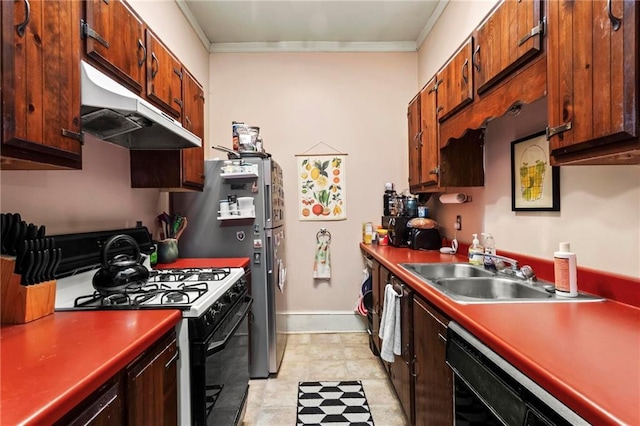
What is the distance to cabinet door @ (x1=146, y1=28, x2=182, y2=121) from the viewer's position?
172 cm

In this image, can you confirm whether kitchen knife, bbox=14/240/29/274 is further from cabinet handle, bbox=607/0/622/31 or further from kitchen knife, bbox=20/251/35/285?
cabinet handle, bbox=607/0/622/31

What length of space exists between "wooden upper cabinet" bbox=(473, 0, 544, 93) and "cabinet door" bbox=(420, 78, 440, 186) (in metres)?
0.62

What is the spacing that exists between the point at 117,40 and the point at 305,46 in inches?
92.2

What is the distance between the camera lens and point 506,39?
1.37 metres

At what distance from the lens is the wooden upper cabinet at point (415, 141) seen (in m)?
2.61

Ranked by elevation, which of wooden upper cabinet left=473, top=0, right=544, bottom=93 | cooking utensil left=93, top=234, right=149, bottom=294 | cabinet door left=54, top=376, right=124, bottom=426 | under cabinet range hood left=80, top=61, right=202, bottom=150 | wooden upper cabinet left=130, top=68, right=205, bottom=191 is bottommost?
cabinet door left=54, top=376, right=124, bottom=426

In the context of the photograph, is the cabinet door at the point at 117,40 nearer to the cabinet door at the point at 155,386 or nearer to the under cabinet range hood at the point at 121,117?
the under cabinet range hood at the point at 121,117

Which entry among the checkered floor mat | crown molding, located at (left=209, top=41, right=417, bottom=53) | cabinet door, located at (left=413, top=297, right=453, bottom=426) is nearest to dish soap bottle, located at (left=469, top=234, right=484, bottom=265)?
cabinet door, located at (left=413, top=297, right=453, bottom=426)

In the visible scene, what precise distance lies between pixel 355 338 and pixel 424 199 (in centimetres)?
157

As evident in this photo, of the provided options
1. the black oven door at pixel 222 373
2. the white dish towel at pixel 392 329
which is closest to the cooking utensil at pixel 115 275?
the black oven door at pixel 222 373

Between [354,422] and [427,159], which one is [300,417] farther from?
[427,159]

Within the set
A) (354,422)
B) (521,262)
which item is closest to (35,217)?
(354,422)

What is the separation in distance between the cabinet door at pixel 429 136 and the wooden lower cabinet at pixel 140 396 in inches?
76.9

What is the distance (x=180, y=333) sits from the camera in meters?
1.20
